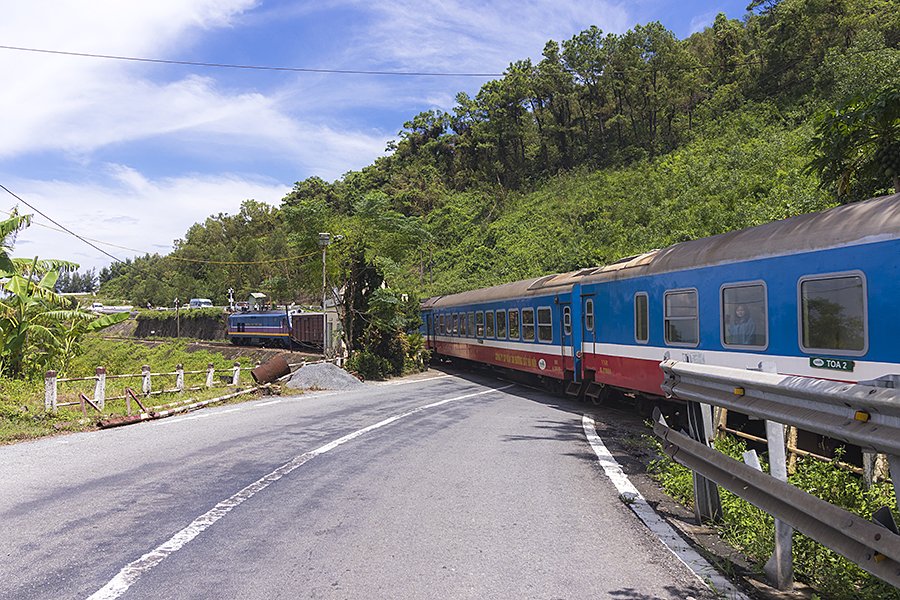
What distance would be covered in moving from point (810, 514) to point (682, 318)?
23.8 ft

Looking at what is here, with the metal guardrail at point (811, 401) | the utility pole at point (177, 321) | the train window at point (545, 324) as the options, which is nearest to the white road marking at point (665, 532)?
the metal guardrail at point (811, 401)

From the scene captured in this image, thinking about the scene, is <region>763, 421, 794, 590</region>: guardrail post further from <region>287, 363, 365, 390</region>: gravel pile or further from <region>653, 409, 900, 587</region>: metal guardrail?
<region>287, 363, 365, 390</region>: gravel pile

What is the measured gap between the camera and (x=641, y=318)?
38.7 feet

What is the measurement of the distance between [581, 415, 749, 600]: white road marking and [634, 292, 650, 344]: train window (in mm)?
3308

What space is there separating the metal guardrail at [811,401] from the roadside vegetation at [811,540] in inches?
40.6

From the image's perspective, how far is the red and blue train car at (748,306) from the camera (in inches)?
263

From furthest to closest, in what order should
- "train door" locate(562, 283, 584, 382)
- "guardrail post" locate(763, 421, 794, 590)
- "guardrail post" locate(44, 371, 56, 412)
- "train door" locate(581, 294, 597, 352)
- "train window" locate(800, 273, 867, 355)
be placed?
"train door" locate(562, 283, 584, 382)
"train door" locate(581, 294, 597, 352)
"guardrail post" locate(44, 371, 56, 412)
"train window" locate(800, 273, 867, 355)
"guardrail post" locate(763, 421, 794, 590)

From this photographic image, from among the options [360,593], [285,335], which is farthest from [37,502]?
[285,335]

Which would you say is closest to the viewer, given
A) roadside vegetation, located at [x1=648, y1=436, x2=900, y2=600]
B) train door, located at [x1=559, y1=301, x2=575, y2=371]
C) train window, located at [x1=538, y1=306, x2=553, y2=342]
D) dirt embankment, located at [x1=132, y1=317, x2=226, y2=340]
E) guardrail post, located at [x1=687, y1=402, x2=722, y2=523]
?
roadside vegetation, located at [x1=648, y1=436, x2=900, y2=600]

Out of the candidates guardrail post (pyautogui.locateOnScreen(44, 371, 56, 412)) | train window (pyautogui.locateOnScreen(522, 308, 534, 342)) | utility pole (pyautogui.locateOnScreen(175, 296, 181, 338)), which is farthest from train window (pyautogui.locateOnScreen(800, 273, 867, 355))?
utility pole (pyautogui.locateOnScreen(175, 296, 181, 338))

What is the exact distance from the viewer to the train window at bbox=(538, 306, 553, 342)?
53.5 ft

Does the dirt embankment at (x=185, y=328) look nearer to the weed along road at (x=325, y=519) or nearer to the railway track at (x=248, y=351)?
the railway track at (x=248, y=351)

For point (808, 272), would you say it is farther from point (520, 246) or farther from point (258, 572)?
point (520, 246)

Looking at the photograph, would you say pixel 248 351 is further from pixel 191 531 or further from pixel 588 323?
pixel 191 531
